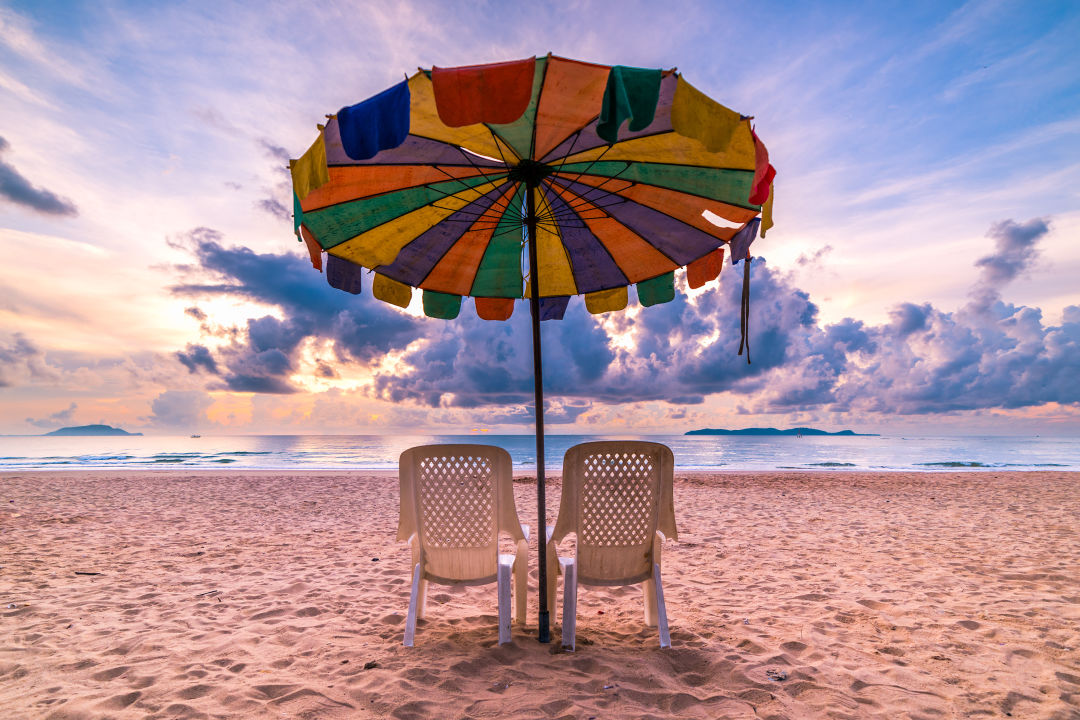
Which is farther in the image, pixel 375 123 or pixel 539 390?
pixel 539 390

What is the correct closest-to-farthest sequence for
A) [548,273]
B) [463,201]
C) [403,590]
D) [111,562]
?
[463,201], [548,273], [403,590], [111,562]

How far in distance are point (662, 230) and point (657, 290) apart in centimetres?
57

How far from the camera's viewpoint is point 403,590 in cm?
409

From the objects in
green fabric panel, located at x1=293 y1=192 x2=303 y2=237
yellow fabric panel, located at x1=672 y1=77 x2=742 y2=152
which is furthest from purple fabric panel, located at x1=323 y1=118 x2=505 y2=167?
yellow fabric panel, located at x1=672 y1=77 x2=742 y2=152

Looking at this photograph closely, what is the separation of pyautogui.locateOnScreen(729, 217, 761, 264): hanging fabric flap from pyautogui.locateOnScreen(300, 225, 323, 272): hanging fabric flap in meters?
2.45

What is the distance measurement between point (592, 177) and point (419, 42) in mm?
4359

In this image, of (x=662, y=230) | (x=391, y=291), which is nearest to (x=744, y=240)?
(x=662, y=230)

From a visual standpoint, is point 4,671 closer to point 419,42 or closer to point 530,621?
point 530,621

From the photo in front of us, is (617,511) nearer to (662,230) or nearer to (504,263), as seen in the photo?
(662,230)

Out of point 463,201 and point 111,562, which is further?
point 111,562

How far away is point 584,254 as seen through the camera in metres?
3.65

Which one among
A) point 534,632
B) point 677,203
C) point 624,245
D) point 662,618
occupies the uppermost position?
point 677,203

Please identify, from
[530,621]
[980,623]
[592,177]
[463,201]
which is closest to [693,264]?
[592,177]

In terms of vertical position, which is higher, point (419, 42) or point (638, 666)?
point (419, 42)
